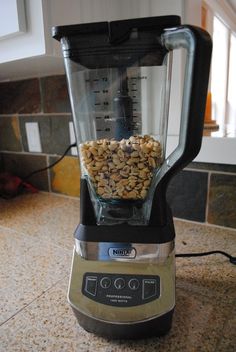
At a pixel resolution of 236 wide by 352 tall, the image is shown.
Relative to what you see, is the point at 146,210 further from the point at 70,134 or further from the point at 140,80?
the point at 70,134

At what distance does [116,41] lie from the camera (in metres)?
0.37

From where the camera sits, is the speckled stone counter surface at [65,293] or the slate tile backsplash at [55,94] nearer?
the speckled stone counter surface at [65,293]

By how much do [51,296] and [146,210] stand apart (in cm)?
23

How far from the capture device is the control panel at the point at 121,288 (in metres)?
0.36

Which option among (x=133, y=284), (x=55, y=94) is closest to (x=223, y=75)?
(x=55, y=94)

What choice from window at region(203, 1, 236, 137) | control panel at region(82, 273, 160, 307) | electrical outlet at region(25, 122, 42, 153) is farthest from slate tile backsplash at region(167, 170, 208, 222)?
window at region(203, 1, 236, 137)

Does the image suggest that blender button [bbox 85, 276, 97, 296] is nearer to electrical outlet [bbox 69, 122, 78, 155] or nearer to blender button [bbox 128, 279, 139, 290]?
blender button [bbox 128, 279, 139, 290]

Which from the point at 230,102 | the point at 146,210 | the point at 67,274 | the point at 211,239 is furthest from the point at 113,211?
the point at 230,102

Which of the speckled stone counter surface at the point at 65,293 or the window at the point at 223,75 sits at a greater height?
the window at the point at 223,75

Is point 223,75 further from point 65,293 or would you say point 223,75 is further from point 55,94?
point 65,293

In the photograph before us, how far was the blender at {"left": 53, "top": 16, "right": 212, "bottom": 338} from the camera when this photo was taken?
340 mm

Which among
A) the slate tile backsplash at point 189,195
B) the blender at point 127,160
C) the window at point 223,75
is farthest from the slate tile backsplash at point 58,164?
the window at point 223,75

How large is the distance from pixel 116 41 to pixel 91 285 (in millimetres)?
350

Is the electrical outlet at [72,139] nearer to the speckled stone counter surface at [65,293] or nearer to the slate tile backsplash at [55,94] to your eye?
the slate tile backsplash at [55,94]
